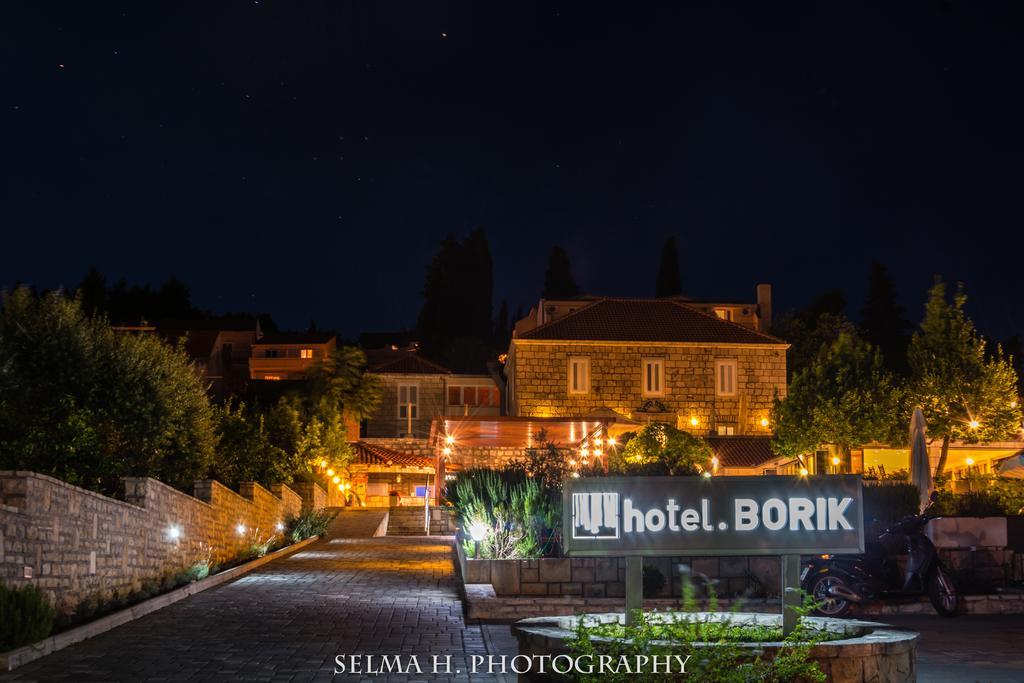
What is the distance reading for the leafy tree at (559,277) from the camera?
281 feet

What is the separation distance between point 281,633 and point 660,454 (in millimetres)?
11508

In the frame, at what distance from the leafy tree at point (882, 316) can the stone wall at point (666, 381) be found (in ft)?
88.9

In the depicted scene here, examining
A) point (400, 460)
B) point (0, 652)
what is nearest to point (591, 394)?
point (400, 460)

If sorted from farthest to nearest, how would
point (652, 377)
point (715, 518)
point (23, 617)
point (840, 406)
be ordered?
point (652, 377) < point (840, 406) < point (23, 617) < point (715, 518)

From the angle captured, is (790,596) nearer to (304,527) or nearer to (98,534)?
(98,534)

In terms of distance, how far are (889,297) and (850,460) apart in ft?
124

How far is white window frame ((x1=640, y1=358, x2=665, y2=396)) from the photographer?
49.5 metres

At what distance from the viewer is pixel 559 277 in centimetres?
8644

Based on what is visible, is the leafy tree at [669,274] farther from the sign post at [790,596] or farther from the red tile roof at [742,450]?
the sign post at [790,596]

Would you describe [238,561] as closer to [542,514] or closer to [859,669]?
[542,514]

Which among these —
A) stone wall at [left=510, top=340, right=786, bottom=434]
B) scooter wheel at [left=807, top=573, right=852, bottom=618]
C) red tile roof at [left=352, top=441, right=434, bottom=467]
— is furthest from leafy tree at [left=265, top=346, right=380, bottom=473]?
scooter wheel at [left=807, top=573, right=852, bottom=618]

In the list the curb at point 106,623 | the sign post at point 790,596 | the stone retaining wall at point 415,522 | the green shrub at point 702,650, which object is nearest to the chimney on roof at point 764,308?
the stone retaining wall at point 415,522

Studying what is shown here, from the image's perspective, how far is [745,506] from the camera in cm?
798

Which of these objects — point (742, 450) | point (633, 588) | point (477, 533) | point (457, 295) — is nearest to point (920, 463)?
point (477, 533)
